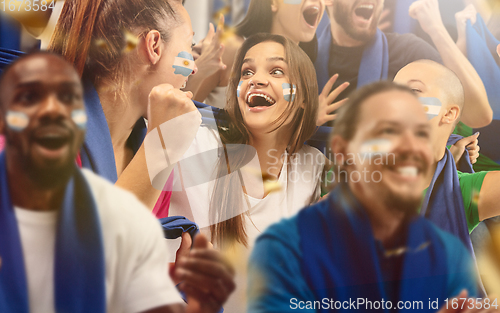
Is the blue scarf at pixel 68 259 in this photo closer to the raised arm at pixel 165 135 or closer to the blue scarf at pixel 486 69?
the raised arm at pixel 165 135

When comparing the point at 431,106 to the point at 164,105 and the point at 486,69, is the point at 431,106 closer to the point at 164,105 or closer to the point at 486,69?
the point at 486,69

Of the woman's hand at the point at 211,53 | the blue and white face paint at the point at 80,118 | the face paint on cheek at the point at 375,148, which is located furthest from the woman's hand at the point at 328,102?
the blue and white face paint at the point at 80,118

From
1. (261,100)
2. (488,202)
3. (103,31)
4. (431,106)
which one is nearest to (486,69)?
(431,106)

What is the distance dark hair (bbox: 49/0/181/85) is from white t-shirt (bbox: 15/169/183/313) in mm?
271

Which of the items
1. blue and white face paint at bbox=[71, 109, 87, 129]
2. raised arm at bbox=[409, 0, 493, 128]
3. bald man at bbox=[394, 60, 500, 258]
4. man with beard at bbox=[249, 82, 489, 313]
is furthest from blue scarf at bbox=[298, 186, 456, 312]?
blue and white face paint at bbox=[71, 109, 87, 129]

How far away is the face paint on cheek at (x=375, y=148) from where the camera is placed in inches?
28.3

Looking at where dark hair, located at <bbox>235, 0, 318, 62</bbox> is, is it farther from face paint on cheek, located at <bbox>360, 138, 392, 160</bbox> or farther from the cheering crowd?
face paint on cheek, located at <bbox>360, 138, 392, 160</bbox>

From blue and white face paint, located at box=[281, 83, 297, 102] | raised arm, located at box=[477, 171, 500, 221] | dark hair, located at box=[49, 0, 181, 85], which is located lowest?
raised arm, located at box=[477, 171, 500, 221]

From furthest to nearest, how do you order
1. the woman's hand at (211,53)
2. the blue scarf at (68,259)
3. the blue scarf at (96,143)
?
the woman's hand at (211,53) → the blue scarf at (96,143) → the blue scarf at (68,259)

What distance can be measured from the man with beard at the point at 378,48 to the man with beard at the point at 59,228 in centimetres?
51

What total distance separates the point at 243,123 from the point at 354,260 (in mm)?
364

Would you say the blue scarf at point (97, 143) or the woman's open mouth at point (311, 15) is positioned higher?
the woman's open mouth at point (311, 15)

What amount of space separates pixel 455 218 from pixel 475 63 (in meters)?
0.37

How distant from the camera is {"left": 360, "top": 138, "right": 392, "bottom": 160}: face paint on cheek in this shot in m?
A: 0.72
